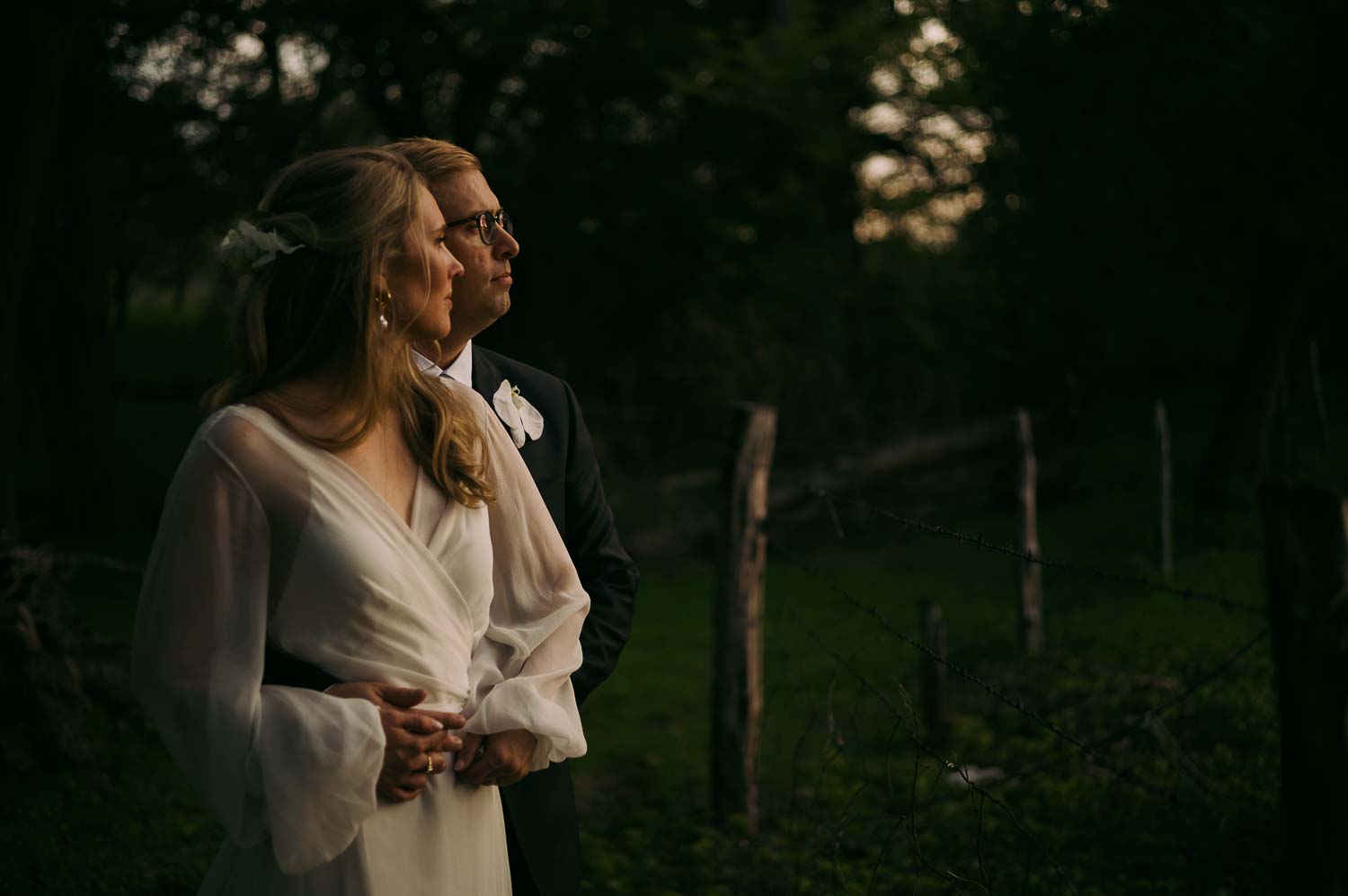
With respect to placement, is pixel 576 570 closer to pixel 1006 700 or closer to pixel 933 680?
pixel 1006 700

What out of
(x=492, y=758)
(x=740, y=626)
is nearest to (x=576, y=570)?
(x=492, y=758)

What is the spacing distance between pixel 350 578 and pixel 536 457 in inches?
36.2

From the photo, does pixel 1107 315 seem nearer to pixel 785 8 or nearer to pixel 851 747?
pixel 785 8

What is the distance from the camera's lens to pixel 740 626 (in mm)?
5773

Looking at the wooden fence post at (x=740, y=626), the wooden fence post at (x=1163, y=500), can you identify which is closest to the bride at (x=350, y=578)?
the wooden fence post at (x=740, y=626)

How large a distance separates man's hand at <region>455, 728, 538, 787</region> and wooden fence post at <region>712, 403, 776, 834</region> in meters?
3.54

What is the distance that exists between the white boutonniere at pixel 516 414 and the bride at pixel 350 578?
1.28 ft

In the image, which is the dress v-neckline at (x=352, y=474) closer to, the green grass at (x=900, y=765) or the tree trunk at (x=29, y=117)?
the green grass at (x=900, y=765)

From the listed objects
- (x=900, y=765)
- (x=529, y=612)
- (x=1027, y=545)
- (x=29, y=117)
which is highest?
(x=29, y=117)

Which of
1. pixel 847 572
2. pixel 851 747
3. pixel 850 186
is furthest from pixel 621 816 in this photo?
pixel 850 186

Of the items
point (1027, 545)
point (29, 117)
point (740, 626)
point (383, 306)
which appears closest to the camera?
point (383, 306)

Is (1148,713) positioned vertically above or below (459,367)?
below

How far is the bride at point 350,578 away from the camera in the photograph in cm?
199

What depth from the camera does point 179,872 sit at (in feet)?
15.8
